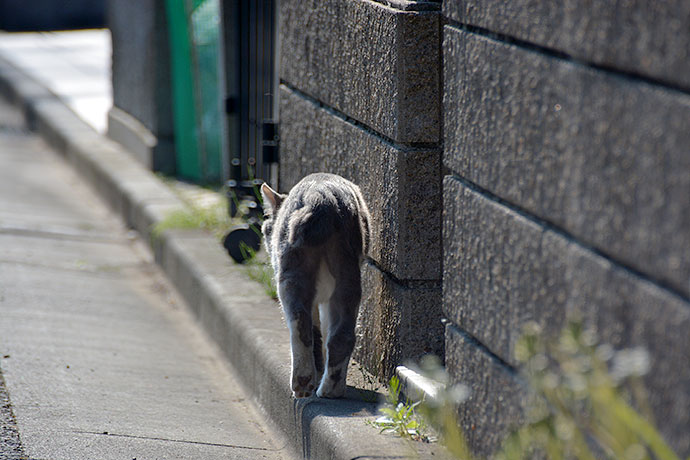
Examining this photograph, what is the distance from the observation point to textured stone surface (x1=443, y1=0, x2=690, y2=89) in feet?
6.23

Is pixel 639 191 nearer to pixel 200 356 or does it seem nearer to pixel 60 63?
pixel 200 356

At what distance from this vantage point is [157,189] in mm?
8062

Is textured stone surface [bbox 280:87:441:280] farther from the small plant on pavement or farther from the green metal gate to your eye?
the green metal gate

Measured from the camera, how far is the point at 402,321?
3.66m

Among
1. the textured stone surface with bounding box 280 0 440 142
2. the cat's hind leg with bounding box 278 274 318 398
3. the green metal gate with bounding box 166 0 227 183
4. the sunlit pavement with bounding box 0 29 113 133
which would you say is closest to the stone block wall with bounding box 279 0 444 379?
the textured stone surface with bounding box 280 0 440 142

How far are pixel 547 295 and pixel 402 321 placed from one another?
1.26m

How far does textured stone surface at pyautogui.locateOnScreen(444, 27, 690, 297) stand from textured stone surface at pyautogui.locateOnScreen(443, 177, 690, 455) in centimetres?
5

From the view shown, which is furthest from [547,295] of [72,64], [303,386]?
[72,64]

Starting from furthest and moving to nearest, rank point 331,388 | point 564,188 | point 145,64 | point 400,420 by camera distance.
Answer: point 145,64 < point 331,388 < point 400,420 < point 564,188

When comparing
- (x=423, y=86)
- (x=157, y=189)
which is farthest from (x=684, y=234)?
(x=157, y=189)

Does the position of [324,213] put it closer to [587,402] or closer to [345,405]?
[345,405]

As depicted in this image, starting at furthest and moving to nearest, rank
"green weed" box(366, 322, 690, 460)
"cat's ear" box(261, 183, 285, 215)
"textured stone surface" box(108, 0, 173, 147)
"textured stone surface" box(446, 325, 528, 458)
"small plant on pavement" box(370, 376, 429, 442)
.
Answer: "textured stone surface" box(108, 0, 173, 147)
"cat's ear" box(261, 183, 285, 215)
"small plant on pavement" box(370, 376, 429, 442)
"textured stone surface" box(446, 325, 528, 458)
"green weed" box(366, 322, 690, 460)

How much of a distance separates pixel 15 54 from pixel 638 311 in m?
15.5

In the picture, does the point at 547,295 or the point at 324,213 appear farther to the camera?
the point at 324,213
